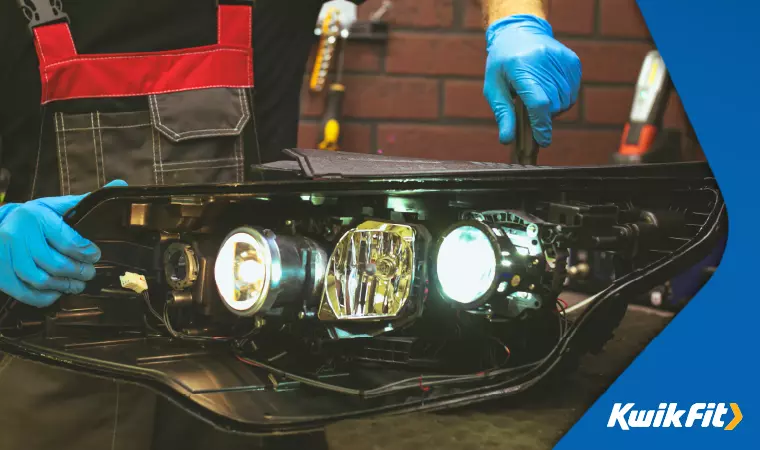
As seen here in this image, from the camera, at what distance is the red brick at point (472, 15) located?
209cm

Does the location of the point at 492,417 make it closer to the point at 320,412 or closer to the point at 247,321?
the point at 320,412

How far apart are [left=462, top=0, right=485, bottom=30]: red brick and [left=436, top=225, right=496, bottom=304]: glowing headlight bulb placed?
63.8 inches

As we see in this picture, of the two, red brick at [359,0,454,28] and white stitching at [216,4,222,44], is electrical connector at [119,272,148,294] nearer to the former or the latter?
white stitching at [216,4,222,44]

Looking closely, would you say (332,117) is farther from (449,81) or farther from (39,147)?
(39,147)

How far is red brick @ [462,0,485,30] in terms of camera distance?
2.09 metres

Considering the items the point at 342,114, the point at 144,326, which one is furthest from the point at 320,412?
Result: the point at 342,114

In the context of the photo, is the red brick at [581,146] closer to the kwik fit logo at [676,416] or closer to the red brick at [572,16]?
the red brick at [572,16]

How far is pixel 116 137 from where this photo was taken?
131 centimetres

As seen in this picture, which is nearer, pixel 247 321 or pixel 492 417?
pixel 492 417

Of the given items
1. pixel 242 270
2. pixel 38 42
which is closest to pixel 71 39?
pixel 38 42

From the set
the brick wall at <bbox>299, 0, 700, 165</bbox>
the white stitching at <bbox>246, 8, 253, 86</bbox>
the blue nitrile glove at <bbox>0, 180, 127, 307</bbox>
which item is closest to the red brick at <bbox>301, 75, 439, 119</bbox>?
the brick wall at <bbox>299, 0, 700, 165</bbox>

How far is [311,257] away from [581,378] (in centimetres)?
31

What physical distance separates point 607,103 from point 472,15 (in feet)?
1.98

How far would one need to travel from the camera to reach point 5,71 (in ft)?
4.16
